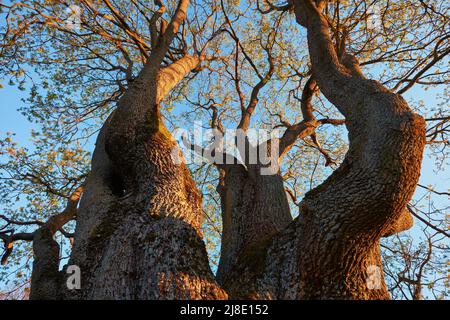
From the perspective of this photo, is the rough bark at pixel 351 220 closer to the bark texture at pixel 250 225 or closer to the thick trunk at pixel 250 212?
the bark texture at pixel 250 225

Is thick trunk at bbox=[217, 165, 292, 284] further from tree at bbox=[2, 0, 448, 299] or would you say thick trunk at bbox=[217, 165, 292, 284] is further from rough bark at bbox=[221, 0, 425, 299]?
rough bark at bbox=[221, 0, 425, 299]

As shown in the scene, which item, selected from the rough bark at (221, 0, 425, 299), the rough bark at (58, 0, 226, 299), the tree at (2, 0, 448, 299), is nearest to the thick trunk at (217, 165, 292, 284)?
the tree at (2, 0, 448, 299)

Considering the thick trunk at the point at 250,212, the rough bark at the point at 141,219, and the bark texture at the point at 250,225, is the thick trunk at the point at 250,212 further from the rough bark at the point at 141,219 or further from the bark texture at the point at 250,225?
the rough bark at the point at 141,219

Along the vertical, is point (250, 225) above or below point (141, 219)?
above

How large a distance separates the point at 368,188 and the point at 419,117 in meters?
1.01

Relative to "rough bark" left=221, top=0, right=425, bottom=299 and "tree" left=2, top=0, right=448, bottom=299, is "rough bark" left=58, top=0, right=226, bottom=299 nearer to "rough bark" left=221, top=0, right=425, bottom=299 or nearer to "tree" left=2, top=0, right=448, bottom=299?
"tree" left=2, top=0, right=448, bottom=299

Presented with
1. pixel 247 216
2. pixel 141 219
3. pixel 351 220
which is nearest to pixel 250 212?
pixel 247 216

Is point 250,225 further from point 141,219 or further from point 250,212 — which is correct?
point 141,219

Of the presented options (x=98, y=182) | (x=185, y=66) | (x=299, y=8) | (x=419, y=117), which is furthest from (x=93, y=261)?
(x=299, y=8)

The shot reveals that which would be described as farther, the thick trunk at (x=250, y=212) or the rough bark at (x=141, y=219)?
the thick trunk at (x=250, y=212)

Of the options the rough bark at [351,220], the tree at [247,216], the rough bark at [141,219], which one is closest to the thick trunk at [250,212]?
the tree at [247,216]

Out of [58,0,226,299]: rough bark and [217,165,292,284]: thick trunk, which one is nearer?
[58,0,226,299]: rough bark

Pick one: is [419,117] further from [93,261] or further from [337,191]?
[93,261]

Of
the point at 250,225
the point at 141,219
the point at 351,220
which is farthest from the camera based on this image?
the point at 250,225
